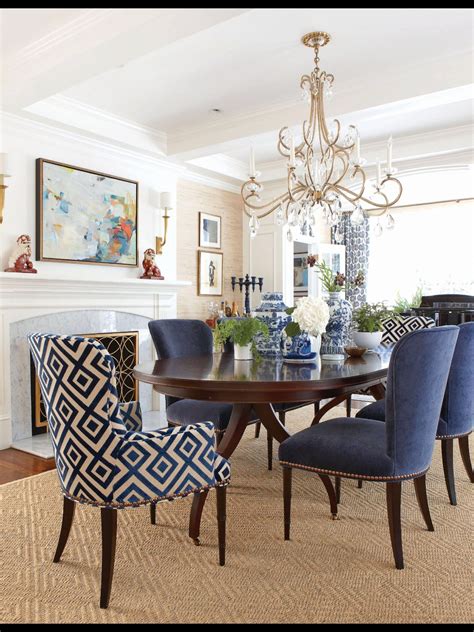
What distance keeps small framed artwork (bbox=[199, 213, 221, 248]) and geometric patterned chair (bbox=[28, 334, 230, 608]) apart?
408cm

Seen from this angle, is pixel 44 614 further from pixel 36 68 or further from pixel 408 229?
pixel 408 229

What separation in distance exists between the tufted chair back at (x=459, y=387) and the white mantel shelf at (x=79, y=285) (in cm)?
288

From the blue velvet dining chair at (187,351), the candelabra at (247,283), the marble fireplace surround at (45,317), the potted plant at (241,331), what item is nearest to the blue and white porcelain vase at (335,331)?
the potted plant at (241,331)

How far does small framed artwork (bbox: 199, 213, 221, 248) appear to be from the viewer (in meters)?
5.79

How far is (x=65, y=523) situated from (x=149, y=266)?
3.10 metres

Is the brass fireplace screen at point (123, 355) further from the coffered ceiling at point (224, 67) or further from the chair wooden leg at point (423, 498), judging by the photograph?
the chair wooden leg at point (423, 498)

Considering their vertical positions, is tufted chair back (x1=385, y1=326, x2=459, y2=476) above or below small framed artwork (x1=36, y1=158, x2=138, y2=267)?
below

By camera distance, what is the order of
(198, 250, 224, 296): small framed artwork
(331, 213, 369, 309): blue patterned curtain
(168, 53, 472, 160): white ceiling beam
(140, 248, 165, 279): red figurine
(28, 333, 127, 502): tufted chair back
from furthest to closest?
(331, 213, 369, 309): blue patterned curtain, (198, 250, 224, 296): small framed artwork, (140, 248, 165, 279): red figurine, (168, 53, 472, 160): white ceiling beam, (28, 333, 127, 502): tufted chair back

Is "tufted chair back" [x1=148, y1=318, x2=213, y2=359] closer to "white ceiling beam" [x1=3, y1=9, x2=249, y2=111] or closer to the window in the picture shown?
"white ceiling beam" [x1=3, y1=9, x2=249, y2=111]

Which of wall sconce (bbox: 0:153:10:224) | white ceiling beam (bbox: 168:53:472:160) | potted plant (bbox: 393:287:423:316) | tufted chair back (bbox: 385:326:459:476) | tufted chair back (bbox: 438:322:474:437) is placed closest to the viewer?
tufted chair back (bbox: 385:326:459:476)

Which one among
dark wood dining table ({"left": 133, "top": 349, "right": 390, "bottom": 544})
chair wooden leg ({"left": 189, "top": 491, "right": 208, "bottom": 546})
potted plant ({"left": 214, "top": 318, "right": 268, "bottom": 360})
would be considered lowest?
chair wooden leg ({"left": 189, "top": 491, "right": 208, "bottom": 546})

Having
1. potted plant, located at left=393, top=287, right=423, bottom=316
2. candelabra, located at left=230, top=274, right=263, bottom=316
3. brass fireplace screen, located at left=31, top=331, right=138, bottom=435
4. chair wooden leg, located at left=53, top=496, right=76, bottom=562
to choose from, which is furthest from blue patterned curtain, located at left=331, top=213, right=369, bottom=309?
chair wooden leg, located at left=53, top=496, right=76, bottom=562

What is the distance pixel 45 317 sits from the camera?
4.07m

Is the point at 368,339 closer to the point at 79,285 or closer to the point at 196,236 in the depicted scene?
the point at 79,285
